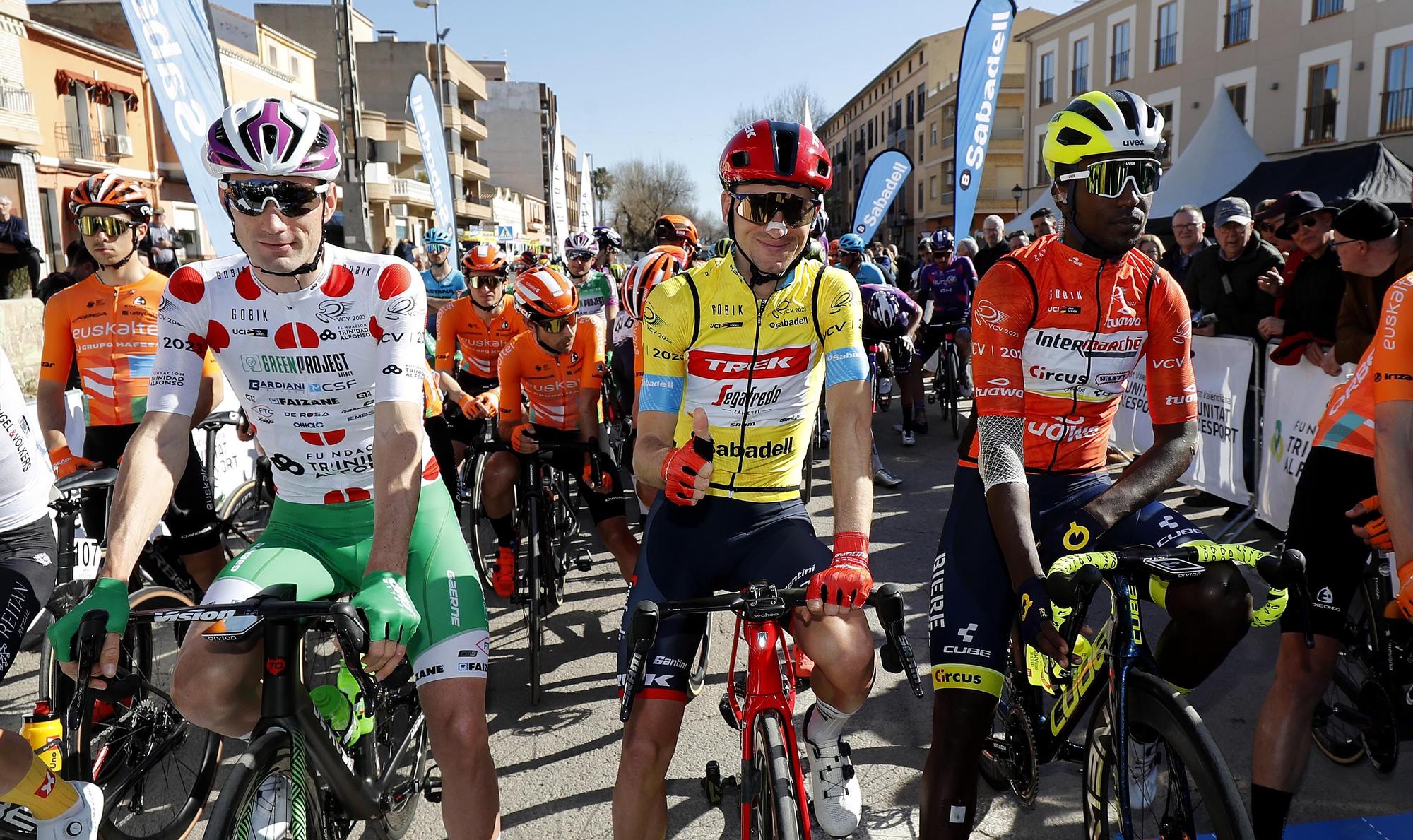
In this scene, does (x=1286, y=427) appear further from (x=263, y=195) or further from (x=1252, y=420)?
(x=263, y=195)

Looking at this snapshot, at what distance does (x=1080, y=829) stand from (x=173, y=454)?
3.39 m

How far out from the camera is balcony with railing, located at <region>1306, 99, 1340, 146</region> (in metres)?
25.7

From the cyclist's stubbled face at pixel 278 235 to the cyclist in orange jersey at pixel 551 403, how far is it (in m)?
2.76

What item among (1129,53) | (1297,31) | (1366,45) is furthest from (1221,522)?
(1129,53)

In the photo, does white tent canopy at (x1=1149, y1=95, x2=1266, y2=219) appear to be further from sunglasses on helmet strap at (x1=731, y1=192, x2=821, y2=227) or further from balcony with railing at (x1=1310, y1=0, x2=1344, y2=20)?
sunglasses on helmet strap at (x1=731, y1=192, x2=821, y2=227)

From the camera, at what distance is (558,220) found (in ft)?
97.6

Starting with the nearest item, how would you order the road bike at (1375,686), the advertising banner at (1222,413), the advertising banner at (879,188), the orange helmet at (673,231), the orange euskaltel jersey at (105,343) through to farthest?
the road bike at (1375,686), the orange euskaltel jersey at (105,343), the advertising banner at (1222,413), the orange helmet at (673,231), the advertising banner at (879,188)

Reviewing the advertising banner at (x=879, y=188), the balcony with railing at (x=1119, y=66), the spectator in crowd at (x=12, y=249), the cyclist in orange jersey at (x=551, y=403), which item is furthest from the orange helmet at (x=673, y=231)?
the balcony with railing at (x=1119, y=66)

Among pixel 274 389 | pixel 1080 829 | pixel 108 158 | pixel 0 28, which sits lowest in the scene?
pixel 1080 829

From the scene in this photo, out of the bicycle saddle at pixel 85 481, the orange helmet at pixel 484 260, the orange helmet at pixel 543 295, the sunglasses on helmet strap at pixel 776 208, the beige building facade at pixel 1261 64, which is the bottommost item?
the bicycle saddle at pixel 85 481

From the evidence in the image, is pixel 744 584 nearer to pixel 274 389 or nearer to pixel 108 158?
pixel 274 389

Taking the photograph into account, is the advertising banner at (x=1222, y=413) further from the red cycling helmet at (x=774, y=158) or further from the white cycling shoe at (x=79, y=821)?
the white cycling shoe at (x=79, y=821)

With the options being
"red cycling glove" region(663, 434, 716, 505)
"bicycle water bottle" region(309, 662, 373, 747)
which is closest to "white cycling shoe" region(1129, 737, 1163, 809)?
"red cycling glove" region(663, 434, 716, 505)

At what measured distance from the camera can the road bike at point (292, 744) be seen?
207 cm
